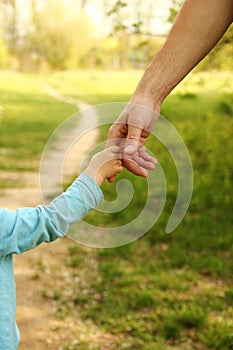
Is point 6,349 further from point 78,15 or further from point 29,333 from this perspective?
point 78,15

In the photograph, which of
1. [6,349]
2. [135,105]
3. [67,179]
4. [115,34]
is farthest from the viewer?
[67,179]

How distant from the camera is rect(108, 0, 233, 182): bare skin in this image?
2.04m

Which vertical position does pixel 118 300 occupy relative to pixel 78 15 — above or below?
above

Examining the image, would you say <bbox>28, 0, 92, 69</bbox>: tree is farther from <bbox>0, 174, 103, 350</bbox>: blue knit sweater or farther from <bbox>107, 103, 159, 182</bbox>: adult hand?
<bbox>0, 174, 103, 350</bbox>: blue knit sweater

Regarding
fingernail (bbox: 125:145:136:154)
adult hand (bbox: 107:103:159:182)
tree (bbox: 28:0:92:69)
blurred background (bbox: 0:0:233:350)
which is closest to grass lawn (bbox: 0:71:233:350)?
blurred background (bbox: 0:0:233:350)

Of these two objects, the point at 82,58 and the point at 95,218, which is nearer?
the point at 95,218

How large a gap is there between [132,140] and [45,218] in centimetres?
42

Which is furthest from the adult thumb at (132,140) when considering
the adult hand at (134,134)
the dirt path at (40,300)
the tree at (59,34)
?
the tree at (59,34)

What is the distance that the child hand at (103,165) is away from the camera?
5.73 ft

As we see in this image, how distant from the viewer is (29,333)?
3301 millimetres

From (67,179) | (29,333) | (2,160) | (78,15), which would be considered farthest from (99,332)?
(78,15)

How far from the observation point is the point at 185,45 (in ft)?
6.89

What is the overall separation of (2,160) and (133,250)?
467cm

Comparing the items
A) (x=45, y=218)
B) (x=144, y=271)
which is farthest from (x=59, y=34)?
(x=45, y=218)
